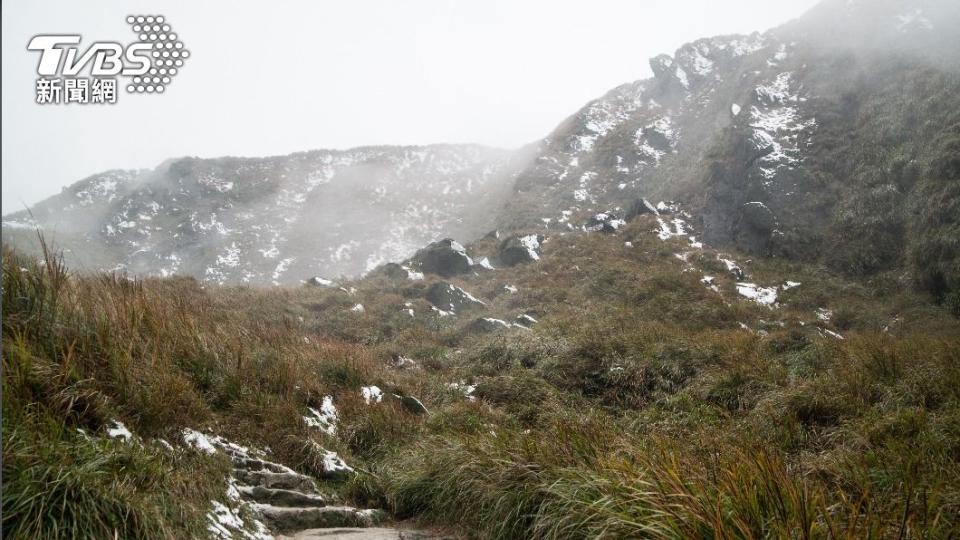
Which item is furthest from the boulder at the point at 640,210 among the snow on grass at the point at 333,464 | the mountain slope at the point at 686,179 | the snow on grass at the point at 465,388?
the snow on grass at the point at 333,464

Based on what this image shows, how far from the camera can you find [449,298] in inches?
822

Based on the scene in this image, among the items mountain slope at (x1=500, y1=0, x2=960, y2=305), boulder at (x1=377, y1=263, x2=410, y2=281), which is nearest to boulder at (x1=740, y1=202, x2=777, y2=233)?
mountain slope at (x1=500, y1=0, x2=960, y2=305)

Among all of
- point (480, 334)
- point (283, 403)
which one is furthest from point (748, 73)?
point (283, 403)

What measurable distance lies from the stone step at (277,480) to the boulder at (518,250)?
21.4 m

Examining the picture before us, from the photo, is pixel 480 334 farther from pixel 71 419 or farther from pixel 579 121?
pixel 579 121

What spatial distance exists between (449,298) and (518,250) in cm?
704

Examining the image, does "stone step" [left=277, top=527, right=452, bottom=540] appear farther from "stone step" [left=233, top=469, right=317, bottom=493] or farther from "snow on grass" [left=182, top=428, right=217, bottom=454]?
"snow on grass" [left=182, top=428, right=217, bottom=454]

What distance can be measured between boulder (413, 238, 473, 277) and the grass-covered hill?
11.8m

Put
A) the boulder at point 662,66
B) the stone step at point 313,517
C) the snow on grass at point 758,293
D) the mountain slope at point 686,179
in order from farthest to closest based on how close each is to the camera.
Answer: the boulder at point 662,66
the mountain slope at point 686,179
the snow on grass at point 758,293
the stone step at point 313,517

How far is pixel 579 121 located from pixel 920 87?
32.3m

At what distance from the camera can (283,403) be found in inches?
240

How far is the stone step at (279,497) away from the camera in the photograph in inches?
172

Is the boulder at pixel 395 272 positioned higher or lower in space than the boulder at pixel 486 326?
higher

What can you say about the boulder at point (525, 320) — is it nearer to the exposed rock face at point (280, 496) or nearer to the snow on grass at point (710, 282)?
the snow on grass at point (710, 282)
